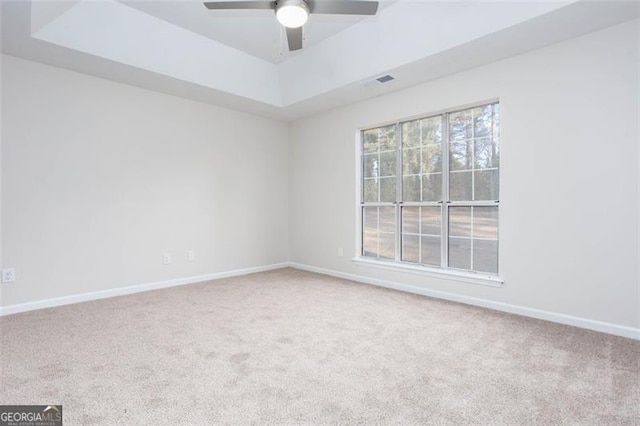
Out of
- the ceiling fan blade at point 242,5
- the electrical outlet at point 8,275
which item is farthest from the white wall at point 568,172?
the electrical outlet at point 8,275

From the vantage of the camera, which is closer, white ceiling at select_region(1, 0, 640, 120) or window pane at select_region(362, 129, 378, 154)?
white ceiling at select_region(1, 0, 640, 120)

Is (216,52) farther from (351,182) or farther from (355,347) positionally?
(355,347)

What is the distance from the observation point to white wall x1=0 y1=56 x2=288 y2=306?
11.0 ft

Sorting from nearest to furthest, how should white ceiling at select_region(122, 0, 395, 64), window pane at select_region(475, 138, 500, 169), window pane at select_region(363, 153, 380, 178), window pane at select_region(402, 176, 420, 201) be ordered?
white ceiling at select_region(122, 0, 395, 64) < window pane at select_region(475, 138, 500, 169) < window pane at select_region(402, 176, 420, 201) < window pane at select_region(363, 153, 380, 178)

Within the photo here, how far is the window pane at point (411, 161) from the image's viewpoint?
13.8 feet

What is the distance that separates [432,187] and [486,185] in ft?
2.04

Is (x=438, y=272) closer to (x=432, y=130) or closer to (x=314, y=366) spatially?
(x=432, y=130)

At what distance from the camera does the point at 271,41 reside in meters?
3.92

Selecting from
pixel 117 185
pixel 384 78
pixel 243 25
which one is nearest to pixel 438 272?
pixel 384 78

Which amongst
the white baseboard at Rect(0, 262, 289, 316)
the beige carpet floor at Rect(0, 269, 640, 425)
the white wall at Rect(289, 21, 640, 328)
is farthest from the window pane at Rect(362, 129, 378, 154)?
the white baseboard at Rect(0, 262, 289, 316)

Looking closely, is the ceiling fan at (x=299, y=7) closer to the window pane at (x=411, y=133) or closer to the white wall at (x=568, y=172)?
the white wall at (x=568, y=172)

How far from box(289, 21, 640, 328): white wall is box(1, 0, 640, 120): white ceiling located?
9.4 inches

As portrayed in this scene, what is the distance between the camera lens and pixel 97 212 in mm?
3840

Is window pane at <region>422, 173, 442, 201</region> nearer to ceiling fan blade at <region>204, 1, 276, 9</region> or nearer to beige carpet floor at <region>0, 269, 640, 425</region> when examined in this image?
beige carpet floor at <region>0, 269, 640, 425</region>
